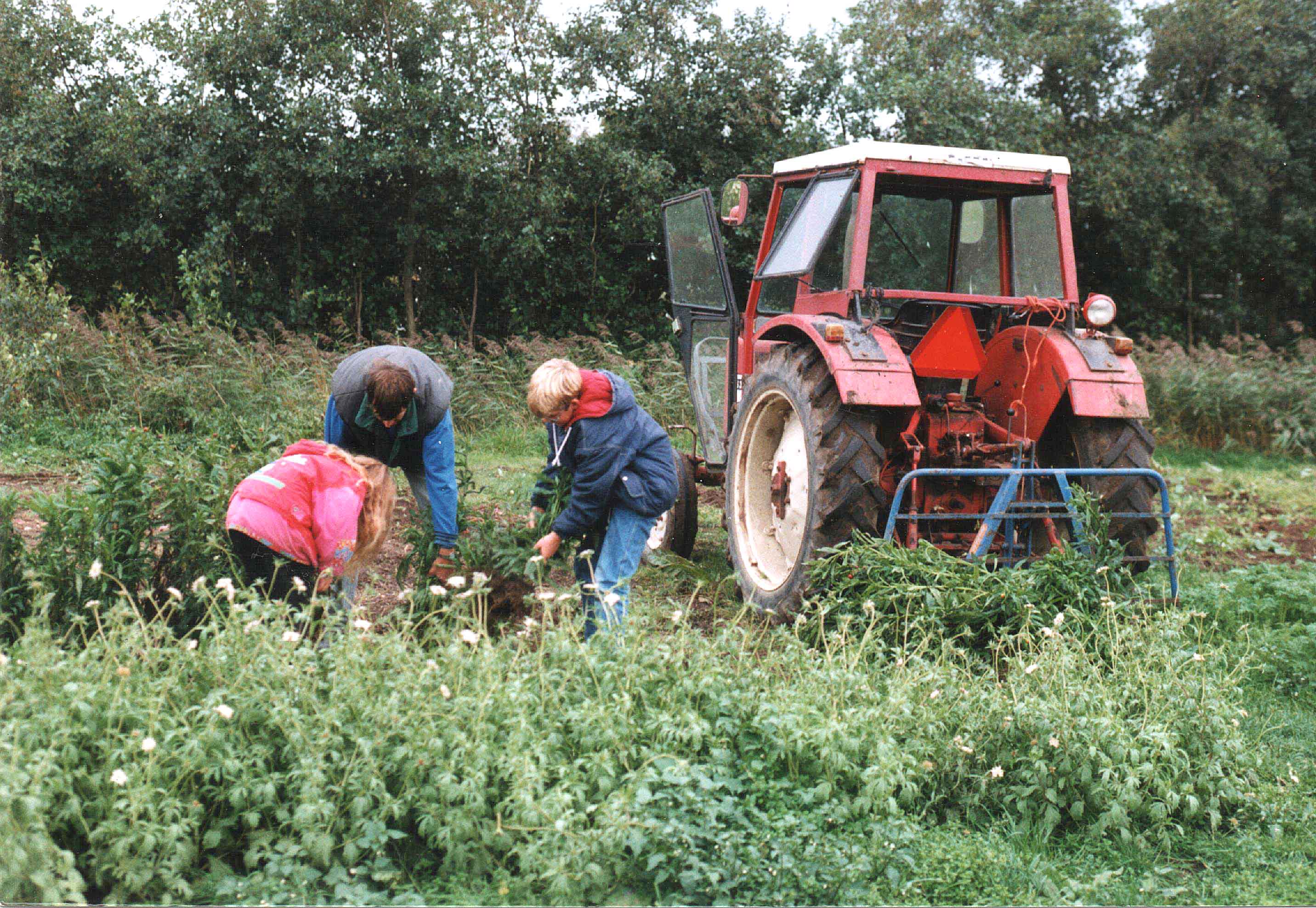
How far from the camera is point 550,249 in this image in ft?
47.0

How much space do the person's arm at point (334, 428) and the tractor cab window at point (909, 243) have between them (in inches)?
103

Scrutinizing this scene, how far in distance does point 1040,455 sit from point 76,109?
38.0ft

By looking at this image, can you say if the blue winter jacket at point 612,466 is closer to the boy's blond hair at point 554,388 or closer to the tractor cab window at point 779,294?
the boy's blond hair at point 554,388

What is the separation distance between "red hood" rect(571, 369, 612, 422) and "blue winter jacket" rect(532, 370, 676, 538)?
0.02 meters

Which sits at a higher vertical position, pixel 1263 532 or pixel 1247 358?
pixel 1247 358

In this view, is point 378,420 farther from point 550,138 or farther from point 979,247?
point 550,138

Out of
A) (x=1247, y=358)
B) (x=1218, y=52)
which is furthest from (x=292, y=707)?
(x=1218, y=52)

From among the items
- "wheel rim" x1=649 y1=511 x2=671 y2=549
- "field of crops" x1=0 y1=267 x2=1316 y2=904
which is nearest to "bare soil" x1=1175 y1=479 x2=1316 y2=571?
"field of crops" x1=0 y1=267 x2=1316 y2=904

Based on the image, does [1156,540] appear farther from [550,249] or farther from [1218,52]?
[1218,52]

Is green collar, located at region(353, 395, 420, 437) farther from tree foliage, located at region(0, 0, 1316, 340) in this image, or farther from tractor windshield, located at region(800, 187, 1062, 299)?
tree foliage, located at region(0, 0, 1316, 340)

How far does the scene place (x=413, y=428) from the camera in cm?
432

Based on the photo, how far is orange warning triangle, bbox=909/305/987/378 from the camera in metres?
5.02

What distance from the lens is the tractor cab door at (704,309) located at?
610 cm

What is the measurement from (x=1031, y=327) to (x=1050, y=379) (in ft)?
1.18
